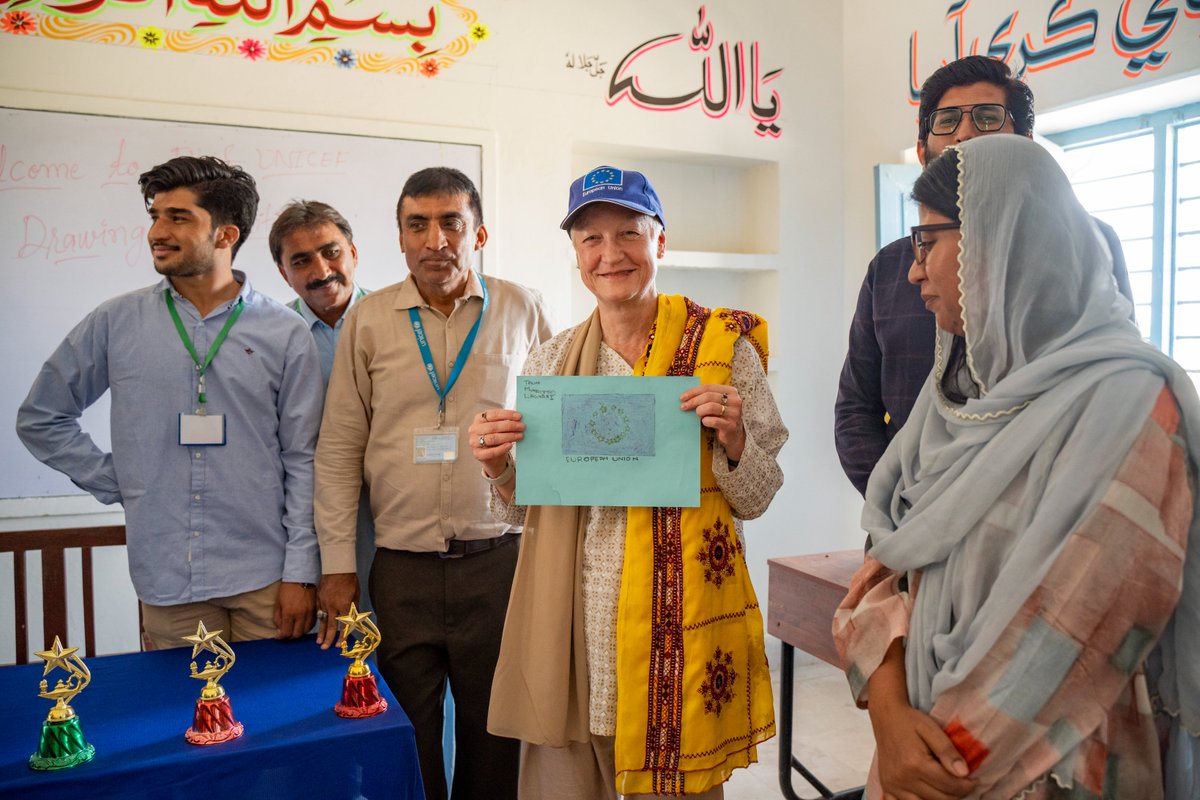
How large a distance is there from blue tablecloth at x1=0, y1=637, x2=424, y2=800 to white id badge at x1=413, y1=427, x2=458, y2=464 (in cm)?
60

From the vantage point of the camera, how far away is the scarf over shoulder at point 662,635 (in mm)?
1608

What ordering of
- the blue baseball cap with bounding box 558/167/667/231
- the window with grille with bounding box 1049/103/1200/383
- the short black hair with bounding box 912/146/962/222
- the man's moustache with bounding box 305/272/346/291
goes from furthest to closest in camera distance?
the window with grille with bounding box 1049/103/1200/383 → the man's moustache with bounding box 305/272/346/291 → the blue baseball cap with bounding box 558/167/667/231 → the short black hair with bounding box 912/146/962/222

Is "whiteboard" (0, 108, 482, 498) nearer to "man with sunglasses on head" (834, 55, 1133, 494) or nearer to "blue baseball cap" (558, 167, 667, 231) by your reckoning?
"blue baseball cap" (558, 167, 667, 231)

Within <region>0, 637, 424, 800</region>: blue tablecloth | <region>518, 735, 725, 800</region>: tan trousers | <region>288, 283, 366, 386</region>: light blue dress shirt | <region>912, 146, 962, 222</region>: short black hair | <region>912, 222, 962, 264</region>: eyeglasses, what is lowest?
<region>518, 735, 725, 800</region>: tan trousers

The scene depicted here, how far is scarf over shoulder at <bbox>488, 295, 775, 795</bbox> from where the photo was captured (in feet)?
5.28

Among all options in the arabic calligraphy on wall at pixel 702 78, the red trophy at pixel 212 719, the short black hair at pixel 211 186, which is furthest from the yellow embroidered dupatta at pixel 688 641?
the arabic calligraphy on wall at pixel 702 78

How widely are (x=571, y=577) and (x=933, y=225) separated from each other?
3.08 feet

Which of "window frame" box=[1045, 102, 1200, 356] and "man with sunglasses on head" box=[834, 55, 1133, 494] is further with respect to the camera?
"window frame" box=[1045, 102, 1200, 356]

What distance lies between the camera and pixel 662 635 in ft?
5.34

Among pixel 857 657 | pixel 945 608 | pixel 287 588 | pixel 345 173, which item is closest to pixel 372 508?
pixel 287 588

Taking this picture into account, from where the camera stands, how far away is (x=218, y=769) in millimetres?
1439

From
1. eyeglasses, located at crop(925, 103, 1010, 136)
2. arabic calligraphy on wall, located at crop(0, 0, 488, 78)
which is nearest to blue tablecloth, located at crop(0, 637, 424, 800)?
eyeglasses, located at crop(925, 103, 1010, 136)

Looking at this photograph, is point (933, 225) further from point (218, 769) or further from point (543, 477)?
point (218, 769)

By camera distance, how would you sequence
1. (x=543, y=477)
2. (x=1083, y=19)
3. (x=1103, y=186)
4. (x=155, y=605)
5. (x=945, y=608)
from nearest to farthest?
(x=945, y=608) → (x=543, y=477) → (x=155, y=605) → (x=1083, y=19) → (x=1103, y=186)
